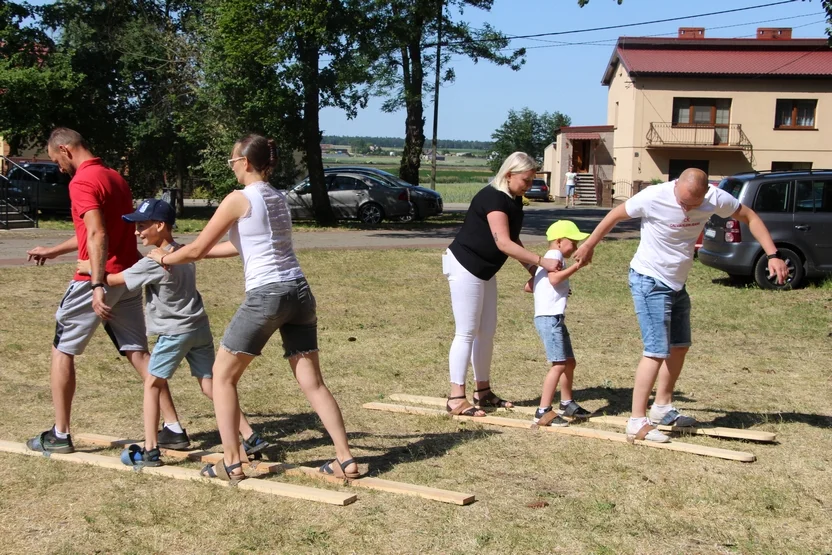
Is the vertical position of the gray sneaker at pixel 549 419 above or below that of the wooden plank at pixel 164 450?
above

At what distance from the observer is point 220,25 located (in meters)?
22.9

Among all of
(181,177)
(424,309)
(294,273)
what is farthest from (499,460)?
(181,177)

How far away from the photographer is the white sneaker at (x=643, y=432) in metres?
5.91

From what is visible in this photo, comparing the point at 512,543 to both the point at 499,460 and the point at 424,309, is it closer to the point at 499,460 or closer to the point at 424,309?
the point at 499,460

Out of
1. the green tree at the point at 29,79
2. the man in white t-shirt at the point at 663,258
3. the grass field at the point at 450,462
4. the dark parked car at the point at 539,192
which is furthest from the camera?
the dark parked car at the point at 539,192

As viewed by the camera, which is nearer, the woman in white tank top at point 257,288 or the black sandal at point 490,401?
the woman in white tank top at point 257,288

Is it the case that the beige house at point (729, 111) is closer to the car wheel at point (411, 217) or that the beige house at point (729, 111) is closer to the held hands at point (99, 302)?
the car wheel at point (411, 217)

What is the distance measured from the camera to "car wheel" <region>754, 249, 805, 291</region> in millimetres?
13758

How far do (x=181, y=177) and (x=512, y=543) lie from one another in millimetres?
27027

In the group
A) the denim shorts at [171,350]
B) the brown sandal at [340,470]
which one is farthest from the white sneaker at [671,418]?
the denim shorts at [171,350]

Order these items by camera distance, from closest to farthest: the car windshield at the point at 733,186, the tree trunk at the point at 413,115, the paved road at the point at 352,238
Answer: the car windshield at the point at 733,186 → the paved road at the point at 352,238 → the tree trunk at the point at 413,115

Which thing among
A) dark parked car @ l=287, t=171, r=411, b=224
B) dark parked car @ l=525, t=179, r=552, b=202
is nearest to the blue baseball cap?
dark parked car @ l=287, t=171, r=411, b=224

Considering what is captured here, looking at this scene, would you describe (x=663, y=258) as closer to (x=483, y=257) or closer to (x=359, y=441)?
(x=483, y=257)

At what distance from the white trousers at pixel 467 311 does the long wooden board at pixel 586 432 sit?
1.10ft
